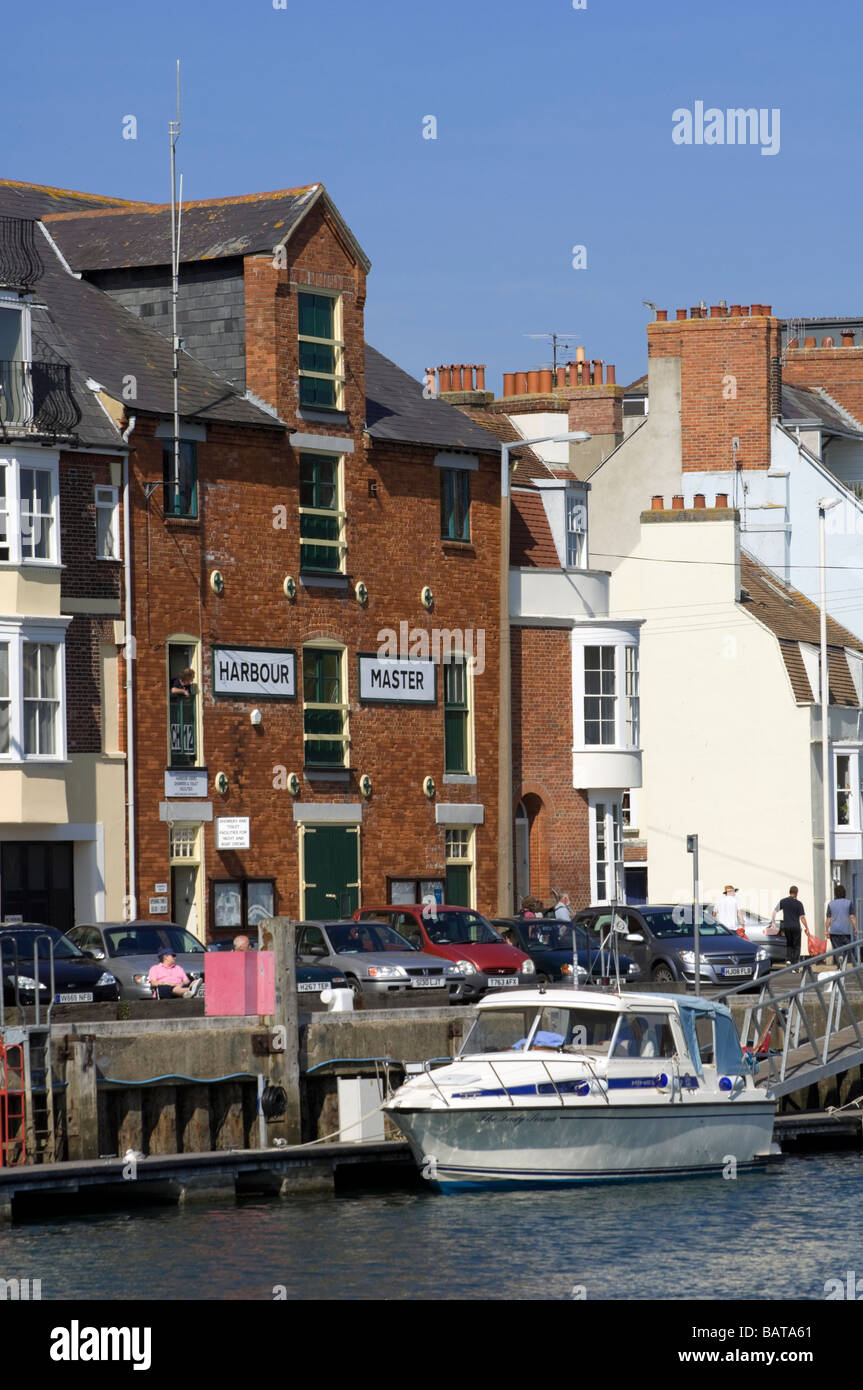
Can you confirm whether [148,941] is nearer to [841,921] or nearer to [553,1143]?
[553,1143]

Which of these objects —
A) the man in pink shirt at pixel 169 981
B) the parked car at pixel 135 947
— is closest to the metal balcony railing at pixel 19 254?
the parked car at pixel 135 947

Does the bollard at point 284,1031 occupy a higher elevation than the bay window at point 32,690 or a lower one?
lower

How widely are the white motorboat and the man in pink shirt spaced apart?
5.97 meters

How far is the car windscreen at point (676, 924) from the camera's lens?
45906mm

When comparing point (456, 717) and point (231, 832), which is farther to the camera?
point (456, 717)

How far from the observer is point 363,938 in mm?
40844

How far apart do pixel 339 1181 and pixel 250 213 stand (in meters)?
24.0

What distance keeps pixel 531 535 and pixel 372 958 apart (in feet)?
Result: 60.2

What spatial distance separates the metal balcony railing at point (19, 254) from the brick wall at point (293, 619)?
3299mm

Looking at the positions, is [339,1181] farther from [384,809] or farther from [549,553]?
[549,553]

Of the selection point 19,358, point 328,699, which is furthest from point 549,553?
point 19,358

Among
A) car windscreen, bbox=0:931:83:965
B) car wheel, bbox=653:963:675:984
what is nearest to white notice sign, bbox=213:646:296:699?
car wheel, bbox=653:963:675:984

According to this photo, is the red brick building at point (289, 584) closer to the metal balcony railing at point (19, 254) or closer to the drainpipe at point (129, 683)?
the drainpipe at point (129, 683)

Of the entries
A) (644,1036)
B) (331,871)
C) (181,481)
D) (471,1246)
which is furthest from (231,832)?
(471,1246)
